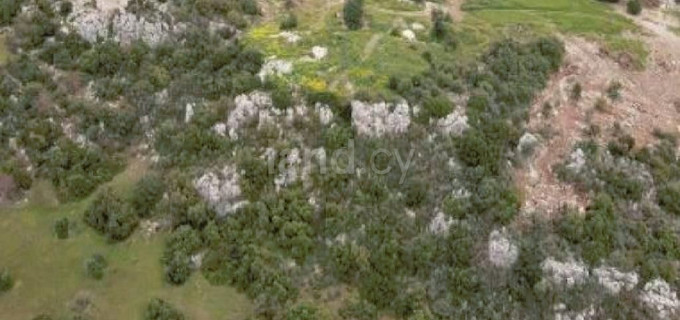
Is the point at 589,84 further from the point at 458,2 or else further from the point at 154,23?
the point at 154,23

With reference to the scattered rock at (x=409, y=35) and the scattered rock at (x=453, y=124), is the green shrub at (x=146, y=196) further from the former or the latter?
the scattered rock at (x=409, y=35)

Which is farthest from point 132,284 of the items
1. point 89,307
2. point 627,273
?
point 627,273

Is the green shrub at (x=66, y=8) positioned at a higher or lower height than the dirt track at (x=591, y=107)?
higher

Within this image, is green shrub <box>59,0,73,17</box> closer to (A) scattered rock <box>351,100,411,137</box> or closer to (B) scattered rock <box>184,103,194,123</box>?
(B) scattered rock <box>184,103,194,123</box>

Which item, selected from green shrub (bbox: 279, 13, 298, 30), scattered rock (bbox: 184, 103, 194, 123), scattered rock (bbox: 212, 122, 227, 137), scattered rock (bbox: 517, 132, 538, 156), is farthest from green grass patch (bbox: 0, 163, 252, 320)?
scattered rock (bbox: 517, 132, 538, 156)

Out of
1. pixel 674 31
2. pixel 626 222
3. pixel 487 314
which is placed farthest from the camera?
pixel 674 31

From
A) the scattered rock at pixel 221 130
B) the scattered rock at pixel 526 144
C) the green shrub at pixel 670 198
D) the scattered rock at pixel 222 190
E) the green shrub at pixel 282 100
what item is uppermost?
the green shrub at pixel 282 100

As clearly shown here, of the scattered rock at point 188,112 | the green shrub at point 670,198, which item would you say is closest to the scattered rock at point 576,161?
the green shrub at point 670,198
